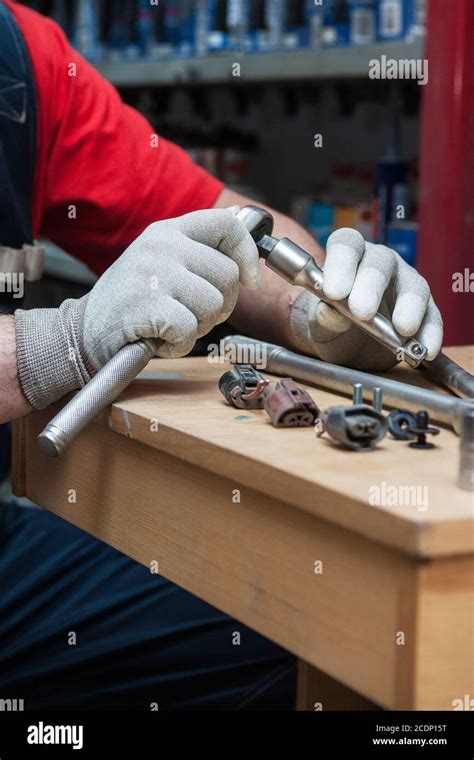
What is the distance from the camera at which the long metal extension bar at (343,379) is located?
760mm

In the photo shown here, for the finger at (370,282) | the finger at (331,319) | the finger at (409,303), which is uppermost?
the finger at (370,282)

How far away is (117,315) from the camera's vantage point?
85 cm

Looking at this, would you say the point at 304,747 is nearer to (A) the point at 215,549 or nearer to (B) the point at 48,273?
(A) the point at 215,549

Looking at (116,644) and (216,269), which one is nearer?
(216,269)

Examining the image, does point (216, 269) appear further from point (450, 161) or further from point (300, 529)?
point (450, 161)

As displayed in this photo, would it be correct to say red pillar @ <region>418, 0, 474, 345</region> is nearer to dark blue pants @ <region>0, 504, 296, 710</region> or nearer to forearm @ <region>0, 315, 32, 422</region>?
dark blue pants @ <region>0, 504, 296, 710</region>

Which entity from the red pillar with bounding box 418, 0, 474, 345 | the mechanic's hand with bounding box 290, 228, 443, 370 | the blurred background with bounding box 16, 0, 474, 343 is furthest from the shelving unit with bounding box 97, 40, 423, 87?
the mechanic's hand with bounding box 290, 228, 443, 370

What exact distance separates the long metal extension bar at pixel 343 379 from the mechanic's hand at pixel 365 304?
49 millimetres

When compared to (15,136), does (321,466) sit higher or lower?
lower

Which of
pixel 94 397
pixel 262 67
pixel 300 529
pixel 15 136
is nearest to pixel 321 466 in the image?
pixel 300 529

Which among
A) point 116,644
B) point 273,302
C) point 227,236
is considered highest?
point 227,236

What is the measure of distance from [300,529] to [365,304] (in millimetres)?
305

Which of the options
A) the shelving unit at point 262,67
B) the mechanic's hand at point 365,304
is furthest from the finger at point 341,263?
the shelving unit at point 262,67

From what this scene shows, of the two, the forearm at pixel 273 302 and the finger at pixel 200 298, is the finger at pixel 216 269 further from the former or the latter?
the forearm at pixel 273 302
